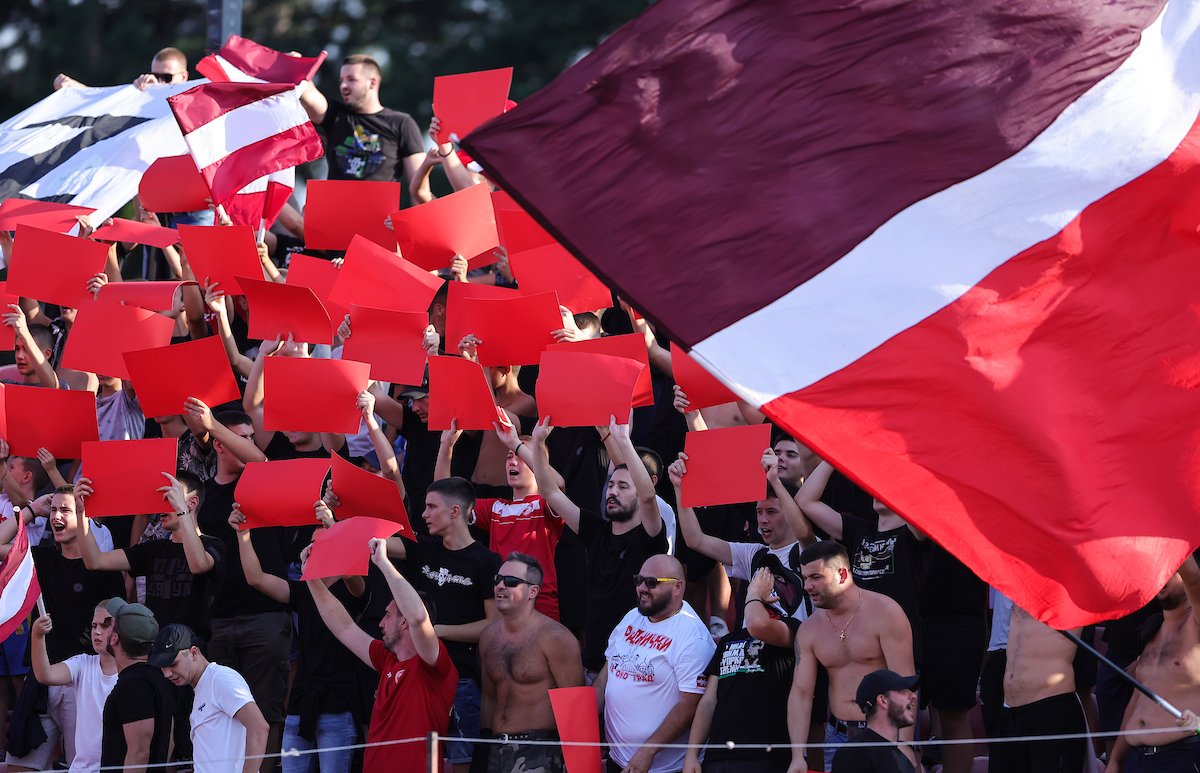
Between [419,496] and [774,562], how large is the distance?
2753 mm

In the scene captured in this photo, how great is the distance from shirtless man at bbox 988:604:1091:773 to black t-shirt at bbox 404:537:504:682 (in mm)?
2735

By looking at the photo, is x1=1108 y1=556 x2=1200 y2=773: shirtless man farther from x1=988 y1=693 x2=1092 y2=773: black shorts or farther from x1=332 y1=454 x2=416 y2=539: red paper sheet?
x1=332 y1=454 x2=416 y2=539: red paper sheet

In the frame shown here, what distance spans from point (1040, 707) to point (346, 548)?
341 centimetres

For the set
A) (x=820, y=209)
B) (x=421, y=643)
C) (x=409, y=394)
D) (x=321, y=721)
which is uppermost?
(x=820, y=209)

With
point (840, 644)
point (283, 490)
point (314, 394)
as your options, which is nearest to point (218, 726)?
point (283, 490)

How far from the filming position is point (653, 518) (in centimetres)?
791

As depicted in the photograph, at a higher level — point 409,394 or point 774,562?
point 409,394

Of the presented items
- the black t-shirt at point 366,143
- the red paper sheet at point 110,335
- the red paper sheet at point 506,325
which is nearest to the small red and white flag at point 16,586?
the red paper sheet at point 110,335

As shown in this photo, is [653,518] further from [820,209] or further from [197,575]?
[820,209]

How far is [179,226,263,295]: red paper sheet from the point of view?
9.42 m

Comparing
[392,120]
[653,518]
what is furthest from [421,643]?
[392,120]

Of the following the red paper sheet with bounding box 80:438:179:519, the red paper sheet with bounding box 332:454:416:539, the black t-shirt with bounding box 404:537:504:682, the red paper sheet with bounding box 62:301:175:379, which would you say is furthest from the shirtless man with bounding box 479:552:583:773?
the red paper sheet with bounding box 62:301:175:379

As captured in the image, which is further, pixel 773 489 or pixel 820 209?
pixel 773 489

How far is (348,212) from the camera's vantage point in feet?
33.3
